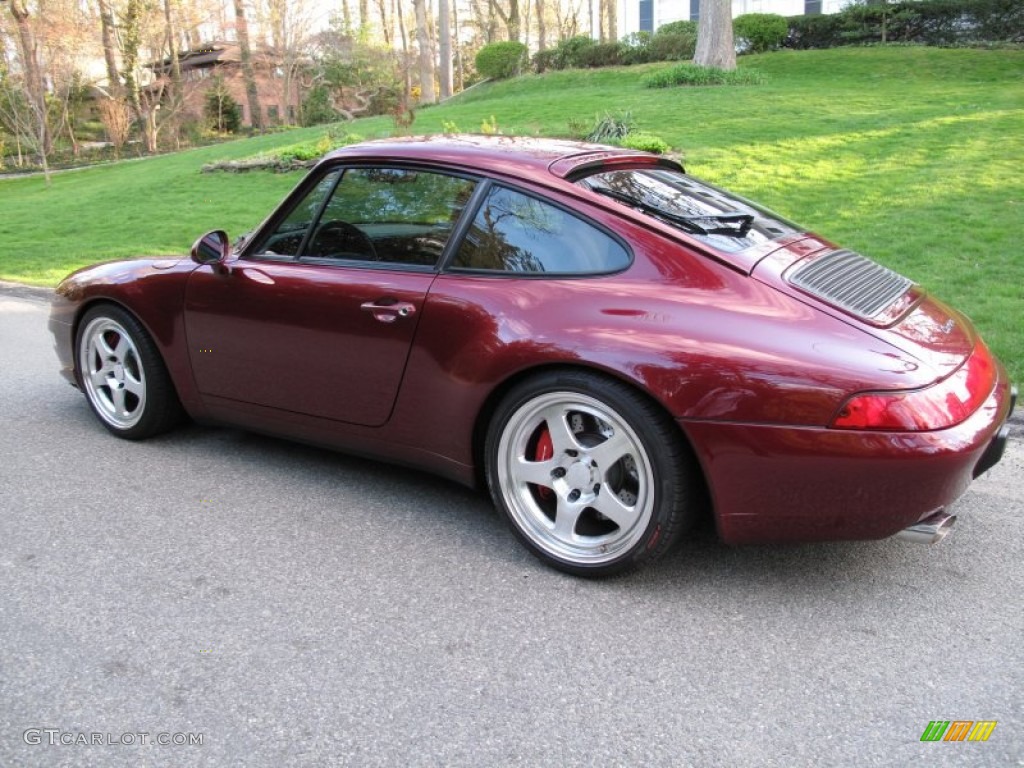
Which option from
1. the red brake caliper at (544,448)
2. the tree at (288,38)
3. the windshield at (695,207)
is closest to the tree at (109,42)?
the tree at (288,38)

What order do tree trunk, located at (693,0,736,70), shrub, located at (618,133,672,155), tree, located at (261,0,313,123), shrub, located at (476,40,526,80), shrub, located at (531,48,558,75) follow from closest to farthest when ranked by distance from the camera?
shrub, located at (618,133,672,155) < tree trunk, located at (693,0,736,70) < shrub, located at (531,48,558,75) < shrub, located at (476,40,526,80) < tree, located at (261,0,313,123)

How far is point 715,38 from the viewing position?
19969mm

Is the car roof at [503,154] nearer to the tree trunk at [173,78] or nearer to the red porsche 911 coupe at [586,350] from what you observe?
the red porsche 911 coupe at [586,350]

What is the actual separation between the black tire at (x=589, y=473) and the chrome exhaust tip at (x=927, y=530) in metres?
0.64

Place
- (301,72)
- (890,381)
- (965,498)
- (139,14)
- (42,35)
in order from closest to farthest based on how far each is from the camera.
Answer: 1. (890,381)
2. (965,498)
3. (42,35)
4. (139,14)
5. (301,72)

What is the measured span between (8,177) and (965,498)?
29.2 m

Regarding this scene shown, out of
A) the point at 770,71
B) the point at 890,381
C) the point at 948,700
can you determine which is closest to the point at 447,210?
the point at 890,381

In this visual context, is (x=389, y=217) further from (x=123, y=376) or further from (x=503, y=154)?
(x=123, y=376)

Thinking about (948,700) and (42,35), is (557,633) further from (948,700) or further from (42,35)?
(42,35)

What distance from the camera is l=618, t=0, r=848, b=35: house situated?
38.8 metres

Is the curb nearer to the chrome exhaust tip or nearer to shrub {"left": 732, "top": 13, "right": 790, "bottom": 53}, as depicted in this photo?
the chrome exhaust tip

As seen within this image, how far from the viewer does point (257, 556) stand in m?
3.19

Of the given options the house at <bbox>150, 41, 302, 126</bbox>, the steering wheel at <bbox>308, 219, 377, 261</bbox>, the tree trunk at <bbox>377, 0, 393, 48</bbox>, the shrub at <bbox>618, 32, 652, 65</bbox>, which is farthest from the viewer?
the tree trunk at <bbox>377, 0, 393, 48</bbox>

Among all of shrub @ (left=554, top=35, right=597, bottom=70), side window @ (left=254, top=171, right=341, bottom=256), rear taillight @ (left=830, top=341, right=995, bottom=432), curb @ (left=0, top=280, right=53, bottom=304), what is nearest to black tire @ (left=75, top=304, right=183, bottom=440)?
side window @ (left=254, top=171, right=341, bottom=256)
